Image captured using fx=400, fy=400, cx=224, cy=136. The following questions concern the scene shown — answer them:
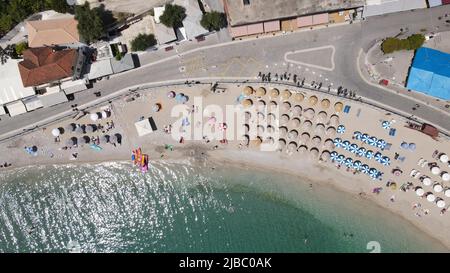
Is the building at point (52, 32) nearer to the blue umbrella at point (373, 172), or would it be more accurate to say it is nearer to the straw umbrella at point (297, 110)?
the straw umbrella at point (297, 110)

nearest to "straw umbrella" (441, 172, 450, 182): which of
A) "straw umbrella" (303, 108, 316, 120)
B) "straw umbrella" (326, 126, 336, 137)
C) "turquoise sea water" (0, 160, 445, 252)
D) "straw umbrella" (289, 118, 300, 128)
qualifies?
"turquoise sea water" (0, 160, 445, 252)

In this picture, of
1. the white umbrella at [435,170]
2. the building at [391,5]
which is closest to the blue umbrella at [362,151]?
the white umbrella at [435,170]

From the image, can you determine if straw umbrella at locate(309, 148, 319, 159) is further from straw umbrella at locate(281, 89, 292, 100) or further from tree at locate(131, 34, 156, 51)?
tree at locate(131, 34, 156, 51)

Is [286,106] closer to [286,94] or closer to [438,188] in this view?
[286,94]

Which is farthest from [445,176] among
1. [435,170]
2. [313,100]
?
[313,100]

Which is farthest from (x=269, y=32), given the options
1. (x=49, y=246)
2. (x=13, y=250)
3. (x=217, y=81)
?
(x=13, y=250)
